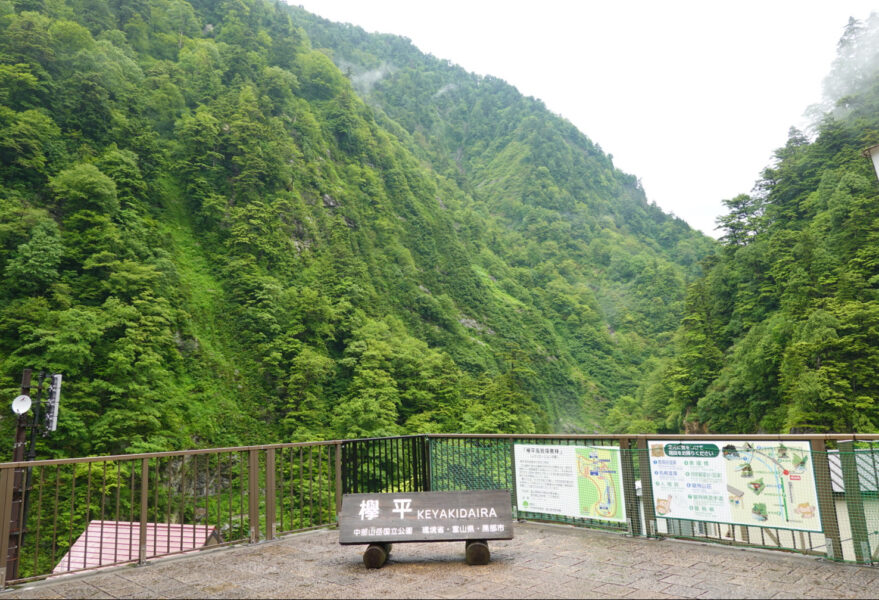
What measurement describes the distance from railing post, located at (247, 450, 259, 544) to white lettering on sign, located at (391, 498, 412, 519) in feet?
6.32

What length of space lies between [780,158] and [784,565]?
58.2 meters

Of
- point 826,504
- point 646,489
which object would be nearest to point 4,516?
point 646,489

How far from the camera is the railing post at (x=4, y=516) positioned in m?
4.58

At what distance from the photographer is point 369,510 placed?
211 inches

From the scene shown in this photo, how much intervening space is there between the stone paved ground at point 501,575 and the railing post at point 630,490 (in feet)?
0.77

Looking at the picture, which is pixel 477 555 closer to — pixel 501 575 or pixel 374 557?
pixel 501 575

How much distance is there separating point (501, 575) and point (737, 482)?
110 inches

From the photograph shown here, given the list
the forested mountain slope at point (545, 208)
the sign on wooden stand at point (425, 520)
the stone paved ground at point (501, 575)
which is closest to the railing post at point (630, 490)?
the stone paved ground at point (501, 575)

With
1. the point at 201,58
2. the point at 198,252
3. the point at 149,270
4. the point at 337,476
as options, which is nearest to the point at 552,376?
the point at 198,252

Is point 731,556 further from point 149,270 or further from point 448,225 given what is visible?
point 448,225

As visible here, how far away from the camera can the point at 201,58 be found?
51844 millimetres

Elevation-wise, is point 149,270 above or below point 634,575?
above

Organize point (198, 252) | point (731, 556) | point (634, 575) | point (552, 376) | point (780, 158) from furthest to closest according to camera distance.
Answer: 1. point (552, 376)
2. point (780, 158)
3. point (198, 252)
4. point (731, 556)
5. point (634, 575)

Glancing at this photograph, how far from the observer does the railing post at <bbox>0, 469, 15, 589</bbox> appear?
4.58 meters
